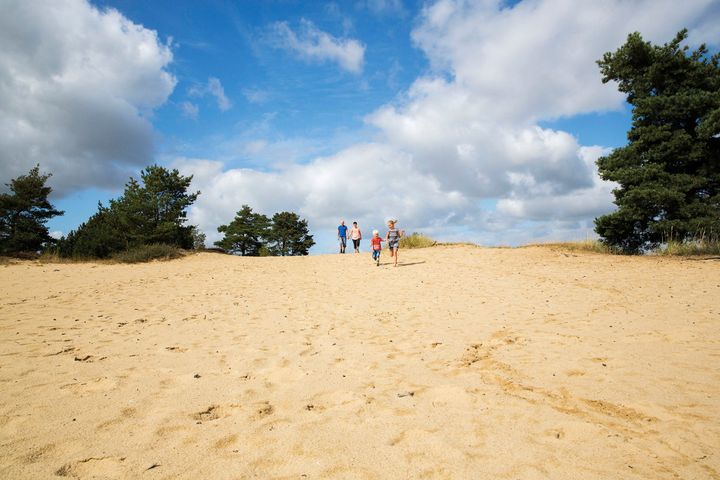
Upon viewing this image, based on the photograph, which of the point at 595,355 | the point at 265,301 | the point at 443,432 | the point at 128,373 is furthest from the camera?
the point at 265,301

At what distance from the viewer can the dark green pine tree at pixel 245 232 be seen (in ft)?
138

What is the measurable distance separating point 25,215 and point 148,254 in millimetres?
9251

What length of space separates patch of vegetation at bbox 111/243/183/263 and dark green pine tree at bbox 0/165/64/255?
19.7 feet

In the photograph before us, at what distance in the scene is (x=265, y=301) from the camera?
1051cm

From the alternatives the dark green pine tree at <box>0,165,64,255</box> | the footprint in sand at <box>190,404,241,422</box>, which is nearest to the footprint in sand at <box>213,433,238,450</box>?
the footprint in sand at <box>190,404,241,422</box>

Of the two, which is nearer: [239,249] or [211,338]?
[211,338]

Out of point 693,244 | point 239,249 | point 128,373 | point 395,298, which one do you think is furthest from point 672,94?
point 239,249

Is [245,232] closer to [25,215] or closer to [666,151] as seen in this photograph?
[25,215]

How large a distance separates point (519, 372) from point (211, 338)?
5313 millimetres

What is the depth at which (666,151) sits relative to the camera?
15.8 m

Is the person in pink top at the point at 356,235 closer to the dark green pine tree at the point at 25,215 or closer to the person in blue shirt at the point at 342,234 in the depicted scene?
the person in blue shirt at the point at 342,234

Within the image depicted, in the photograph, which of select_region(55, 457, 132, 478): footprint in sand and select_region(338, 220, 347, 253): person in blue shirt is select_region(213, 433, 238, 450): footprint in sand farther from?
select_region(338, 220, 347, 253): person in blue shirt

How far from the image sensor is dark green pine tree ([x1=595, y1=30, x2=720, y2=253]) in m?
15.1

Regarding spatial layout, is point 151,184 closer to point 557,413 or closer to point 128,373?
point 128,373
